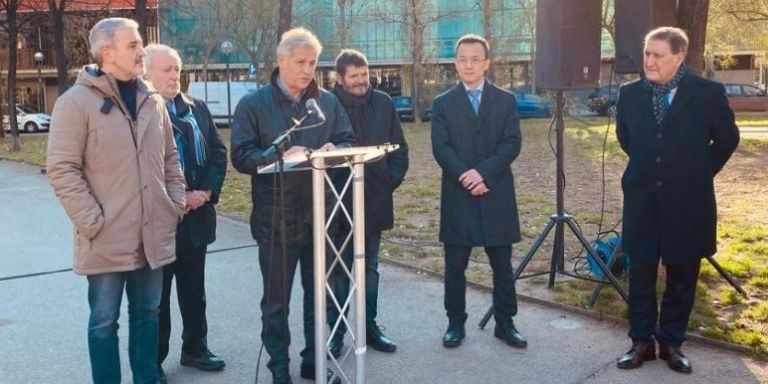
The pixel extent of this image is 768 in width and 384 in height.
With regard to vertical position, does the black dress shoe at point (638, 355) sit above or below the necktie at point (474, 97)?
below

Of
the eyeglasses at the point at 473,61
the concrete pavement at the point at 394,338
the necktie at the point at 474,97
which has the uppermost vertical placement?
the eyeglasses at the point at 473,61

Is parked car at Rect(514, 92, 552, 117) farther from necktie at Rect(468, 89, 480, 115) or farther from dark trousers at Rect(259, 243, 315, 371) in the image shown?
dark trousers at Rect(259, 243, 315, 371)

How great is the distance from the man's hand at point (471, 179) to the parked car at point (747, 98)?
36389 millimetres

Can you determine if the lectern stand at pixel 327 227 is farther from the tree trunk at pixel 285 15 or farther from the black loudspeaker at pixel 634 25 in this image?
the tree trunk at pixel 285 15

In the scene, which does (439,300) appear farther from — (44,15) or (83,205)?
(44,15)

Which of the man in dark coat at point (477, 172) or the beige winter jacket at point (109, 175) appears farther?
the man in dark coat at point (477, 172)

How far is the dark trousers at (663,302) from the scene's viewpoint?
15.7 ft

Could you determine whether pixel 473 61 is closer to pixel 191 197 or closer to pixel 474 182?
pixel 474 182

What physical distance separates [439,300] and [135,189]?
3.14 metres

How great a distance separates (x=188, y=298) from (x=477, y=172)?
195 centimetres

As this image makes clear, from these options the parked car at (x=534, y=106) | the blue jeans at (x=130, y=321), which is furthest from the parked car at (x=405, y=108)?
the blue jeans at (x=130, y=321)

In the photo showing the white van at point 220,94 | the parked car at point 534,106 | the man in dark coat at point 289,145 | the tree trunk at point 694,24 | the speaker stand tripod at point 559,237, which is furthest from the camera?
the white van at point 220,94

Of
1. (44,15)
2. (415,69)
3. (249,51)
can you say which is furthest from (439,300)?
(249,51)

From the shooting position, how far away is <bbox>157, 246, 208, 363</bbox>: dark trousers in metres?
4.75
